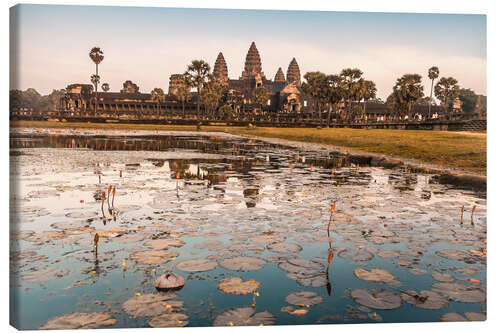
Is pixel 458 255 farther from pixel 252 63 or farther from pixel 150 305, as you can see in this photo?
pixel 252 63

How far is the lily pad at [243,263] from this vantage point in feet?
16.2

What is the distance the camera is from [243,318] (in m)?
3.79

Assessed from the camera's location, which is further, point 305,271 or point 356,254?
point 356,254

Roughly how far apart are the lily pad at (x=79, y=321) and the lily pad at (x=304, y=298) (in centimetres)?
185

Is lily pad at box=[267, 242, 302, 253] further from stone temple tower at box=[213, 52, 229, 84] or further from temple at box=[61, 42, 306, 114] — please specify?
stone temple tower at box=[213, 52, 229, 84]

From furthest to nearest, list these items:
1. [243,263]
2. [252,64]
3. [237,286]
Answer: [252,64]
[243,263]
[237,286]

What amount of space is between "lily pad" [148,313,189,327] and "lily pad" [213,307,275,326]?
1.03 feet

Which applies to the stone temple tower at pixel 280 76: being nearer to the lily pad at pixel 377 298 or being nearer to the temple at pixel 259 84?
the temple at pixel 259 84

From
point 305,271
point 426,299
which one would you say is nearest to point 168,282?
point 305,271

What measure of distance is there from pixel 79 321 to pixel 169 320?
0.86 metres

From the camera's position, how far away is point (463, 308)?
4195 mm

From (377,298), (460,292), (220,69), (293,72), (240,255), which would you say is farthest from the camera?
(293,72)

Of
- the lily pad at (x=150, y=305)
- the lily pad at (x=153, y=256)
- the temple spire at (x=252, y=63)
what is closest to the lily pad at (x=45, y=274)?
the lily pad at (x=153, y=256)

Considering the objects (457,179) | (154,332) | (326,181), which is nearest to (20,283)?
(154,332)
